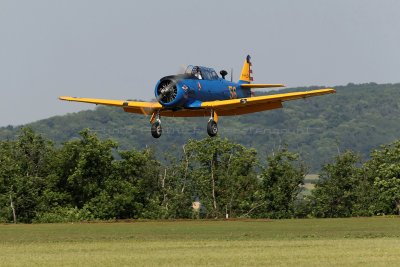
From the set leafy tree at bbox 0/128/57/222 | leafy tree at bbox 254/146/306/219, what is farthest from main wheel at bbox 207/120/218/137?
leafy tree at bbox 254/146/306/219

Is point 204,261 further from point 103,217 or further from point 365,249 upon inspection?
point 103,217

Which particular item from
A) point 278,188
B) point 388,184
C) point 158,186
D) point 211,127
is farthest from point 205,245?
point 158,186

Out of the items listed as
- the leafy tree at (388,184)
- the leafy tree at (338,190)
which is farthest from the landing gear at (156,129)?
the leafy tree at (338,190)

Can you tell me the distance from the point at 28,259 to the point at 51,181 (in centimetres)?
4759

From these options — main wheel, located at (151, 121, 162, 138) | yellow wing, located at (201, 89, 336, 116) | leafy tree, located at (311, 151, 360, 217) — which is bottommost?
leafy tree, located at (311, 151, 360, 217)

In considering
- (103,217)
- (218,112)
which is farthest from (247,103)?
(103,217)

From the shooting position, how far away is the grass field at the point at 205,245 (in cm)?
3103

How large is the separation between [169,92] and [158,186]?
50386 millimetres

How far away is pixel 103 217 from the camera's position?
75312 millimetres

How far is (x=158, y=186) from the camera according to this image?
86.8m

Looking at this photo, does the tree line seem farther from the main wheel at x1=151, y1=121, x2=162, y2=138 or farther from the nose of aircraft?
the nose of aircraft

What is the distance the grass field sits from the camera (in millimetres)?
31031

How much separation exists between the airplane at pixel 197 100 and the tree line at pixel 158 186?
3353 cm

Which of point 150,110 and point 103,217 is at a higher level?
point 150,110
